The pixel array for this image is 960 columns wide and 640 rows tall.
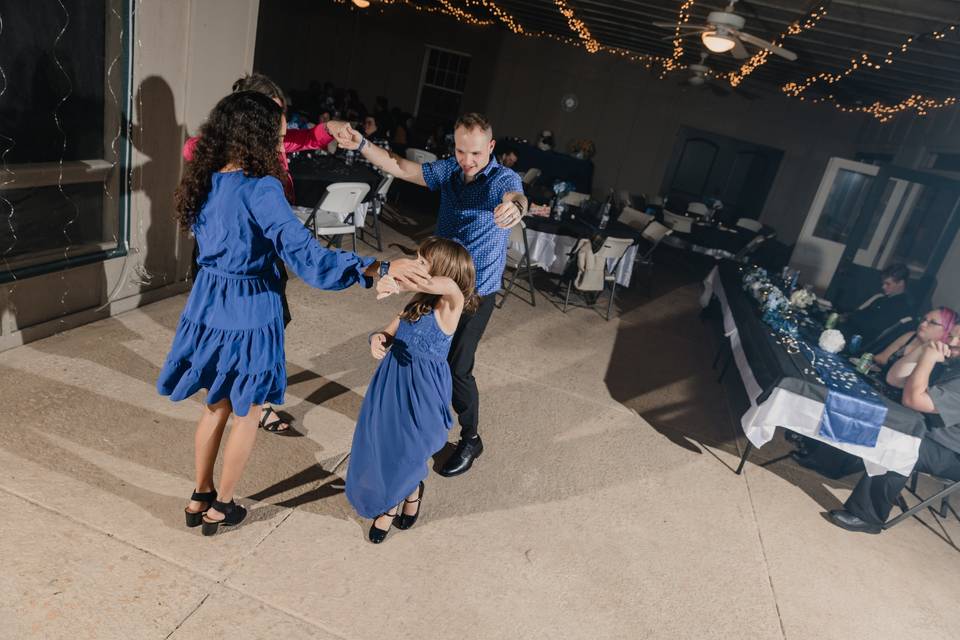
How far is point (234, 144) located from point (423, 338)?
0.96m

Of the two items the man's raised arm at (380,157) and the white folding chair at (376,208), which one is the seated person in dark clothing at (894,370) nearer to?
the man's raised arm at (380,157)

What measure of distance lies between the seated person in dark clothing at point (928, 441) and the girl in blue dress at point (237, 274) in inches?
111

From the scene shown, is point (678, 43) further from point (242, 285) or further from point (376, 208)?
point (242, 285)

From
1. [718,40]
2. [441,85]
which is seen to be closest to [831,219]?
[718,40]

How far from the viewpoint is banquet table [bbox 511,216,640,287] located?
630 cm

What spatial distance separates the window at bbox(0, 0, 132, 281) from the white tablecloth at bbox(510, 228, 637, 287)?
3.77m

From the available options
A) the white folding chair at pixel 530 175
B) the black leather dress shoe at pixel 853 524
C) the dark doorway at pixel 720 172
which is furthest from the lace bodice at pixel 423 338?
the dark doorway at pixel 720 172

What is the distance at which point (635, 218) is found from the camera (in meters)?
7.86

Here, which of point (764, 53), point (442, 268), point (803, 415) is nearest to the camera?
point (442, 268)

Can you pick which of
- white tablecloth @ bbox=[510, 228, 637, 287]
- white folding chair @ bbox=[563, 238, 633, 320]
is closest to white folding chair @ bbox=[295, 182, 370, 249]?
white tablecloth @ bbox=[510, 228, 637, 287]

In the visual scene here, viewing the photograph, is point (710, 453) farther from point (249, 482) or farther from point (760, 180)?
point (760, 180)

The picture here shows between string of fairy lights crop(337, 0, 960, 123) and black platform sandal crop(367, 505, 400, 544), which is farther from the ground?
string of fairy lights crop(337, 0, 960, 123)

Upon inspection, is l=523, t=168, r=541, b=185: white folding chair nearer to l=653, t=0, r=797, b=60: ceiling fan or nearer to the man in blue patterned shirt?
l=653, t=0, r=797, b=60: ceiling fan

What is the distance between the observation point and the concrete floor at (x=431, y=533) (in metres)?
2.11
